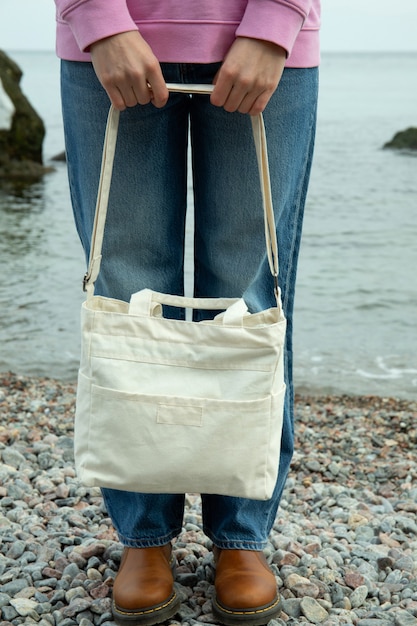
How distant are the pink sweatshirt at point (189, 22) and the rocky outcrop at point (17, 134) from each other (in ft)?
38.3

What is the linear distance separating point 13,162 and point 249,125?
39.5 ft

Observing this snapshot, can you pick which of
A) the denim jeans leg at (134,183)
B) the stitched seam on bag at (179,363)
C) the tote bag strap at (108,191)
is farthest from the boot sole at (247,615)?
the tote bag strap at (108,191)

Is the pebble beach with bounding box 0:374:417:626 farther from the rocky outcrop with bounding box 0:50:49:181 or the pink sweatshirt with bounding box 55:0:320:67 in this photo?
the rocky outcrop with bounding box 0:50:49:181

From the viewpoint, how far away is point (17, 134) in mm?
13031

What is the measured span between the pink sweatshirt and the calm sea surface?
3.57 metres

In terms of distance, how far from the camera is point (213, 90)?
1.50 metres

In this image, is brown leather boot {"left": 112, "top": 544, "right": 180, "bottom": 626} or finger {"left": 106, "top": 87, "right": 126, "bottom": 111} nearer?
finger {"left": 106, "top": 87, "right": 126, "bottom": 111}

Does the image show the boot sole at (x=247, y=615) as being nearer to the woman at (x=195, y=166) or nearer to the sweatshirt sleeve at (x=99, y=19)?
the woman at (x=195, y=166)

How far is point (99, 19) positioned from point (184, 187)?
1.31ft

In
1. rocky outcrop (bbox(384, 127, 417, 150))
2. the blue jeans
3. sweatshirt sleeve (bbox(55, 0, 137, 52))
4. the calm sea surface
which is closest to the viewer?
sweatshirt sleeve (bbox(55, 0, 137, 52))

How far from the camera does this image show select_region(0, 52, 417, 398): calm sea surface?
17.4 feet

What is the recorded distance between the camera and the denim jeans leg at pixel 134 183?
1.62 metres

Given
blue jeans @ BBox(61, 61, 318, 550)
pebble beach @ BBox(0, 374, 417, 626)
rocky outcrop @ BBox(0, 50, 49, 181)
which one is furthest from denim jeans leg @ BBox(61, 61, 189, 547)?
rocky outcrop @ BBox(0, 50, 49, 181)

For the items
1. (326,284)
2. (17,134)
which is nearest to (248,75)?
(326,284)
